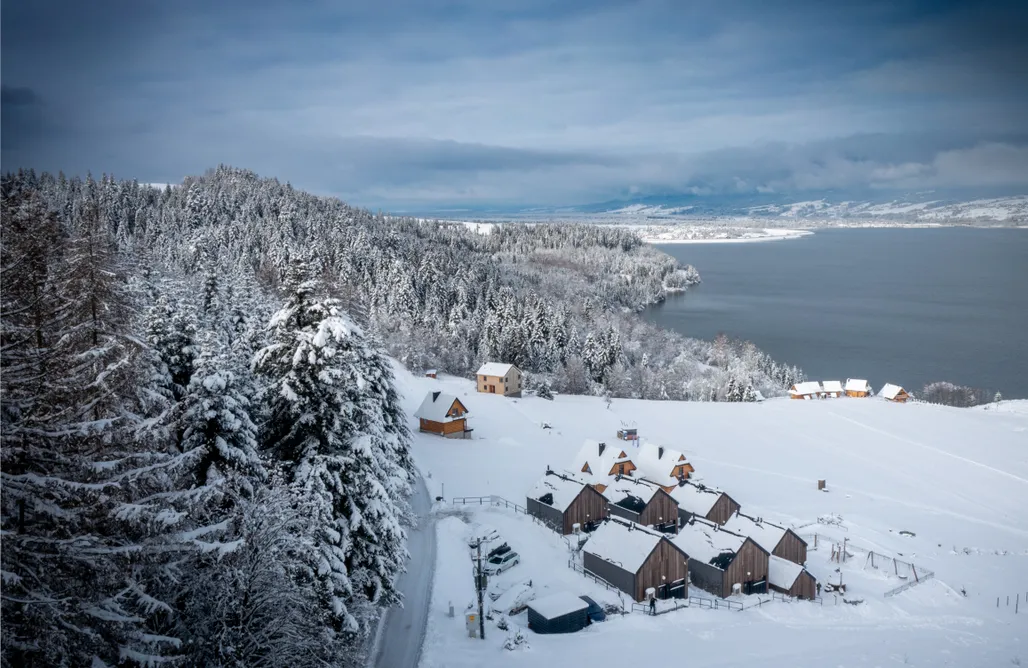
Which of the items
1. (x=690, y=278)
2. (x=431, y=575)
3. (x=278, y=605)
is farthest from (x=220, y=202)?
(x=278, y=605)

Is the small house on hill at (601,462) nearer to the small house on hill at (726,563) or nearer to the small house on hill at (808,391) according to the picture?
the small house on hill at (726,563)

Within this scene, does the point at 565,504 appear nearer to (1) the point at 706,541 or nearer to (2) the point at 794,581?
(1) the point at 706,541

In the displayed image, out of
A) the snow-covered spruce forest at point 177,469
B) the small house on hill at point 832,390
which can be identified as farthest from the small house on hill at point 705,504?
the small house on hill at point 832,390

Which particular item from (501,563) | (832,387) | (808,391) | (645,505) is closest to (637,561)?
(501,563)

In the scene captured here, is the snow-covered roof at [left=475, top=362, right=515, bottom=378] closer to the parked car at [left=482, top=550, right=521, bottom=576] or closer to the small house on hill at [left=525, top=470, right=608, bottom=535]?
the small house on hill at [left=525, top=470, right=608, bottom=535]

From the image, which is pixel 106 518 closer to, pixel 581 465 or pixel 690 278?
pixel 581 465

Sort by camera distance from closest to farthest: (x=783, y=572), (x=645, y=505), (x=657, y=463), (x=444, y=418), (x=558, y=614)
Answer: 1. (x=558, y=614)
2. (x=783, y=572)
3. (x=645, y=505)
4. (x=657, y=463)
5. (x=444, y=418)
